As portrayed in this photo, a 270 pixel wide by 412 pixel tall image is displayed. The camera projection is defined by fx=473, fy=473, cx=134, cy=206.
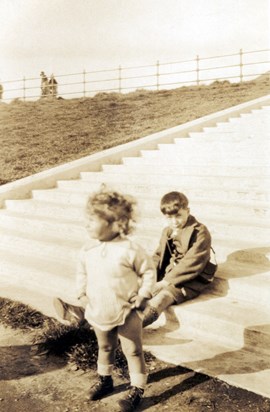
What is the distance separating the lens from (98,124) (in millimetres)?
12000

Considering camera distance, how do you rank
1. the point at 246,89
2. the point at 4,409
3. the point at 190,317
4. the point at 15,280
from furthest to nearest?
the point at 246,89
the point at 15,280
the point at 190,317
the point at 4,409

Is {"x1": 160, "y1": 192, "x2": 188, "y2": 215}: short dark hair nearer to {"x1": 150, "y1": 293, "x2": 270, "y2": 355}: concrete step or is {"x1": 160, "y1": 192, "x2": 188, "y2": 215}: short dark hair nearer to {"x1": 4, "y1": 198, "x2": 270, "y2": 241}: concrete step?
{"x1": 4, "y1": 198, "x2": 270, "y2": 241}: concrete step

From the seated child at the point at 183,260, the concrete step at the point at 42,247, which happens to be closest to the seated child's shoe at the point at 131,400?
the seated child at the point at 183,260

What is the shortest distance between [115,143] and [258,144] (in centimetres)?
Result: 336

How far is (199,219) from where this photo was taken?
15.2 feet

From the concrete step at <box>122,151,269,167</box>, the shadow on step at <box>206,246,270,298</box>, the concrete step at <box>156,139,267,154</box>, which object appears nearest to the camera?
the shadow on step at <box>206,246,270,298</box>

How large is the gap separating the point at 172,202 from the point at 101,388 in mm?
1354

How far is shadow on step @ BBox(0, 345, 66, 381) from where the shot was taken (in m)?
2.97

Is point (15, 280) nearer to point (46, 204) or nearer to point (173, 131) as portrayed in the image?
point (46, 204)

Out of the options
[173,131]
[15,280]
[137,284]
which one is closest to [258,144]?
[173,131]

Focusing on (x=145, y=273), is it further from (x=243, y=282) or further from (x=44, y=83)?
(x=44, y=83)

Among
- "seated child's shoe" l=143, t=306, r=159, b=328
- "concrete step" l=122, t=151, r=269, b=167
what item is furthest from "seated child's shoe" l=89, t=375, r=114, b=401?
"concrete step" l=122, t=151, r=269, b=167

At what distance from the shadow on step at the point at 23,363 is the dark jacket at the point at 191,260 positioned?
101 centimetres

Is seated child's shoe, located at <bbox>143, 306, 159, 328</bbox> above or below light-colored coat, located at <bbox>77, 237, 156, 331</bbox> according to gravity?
below
